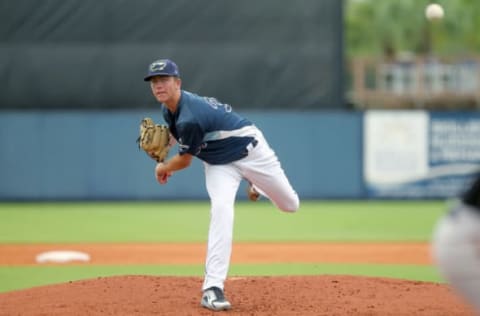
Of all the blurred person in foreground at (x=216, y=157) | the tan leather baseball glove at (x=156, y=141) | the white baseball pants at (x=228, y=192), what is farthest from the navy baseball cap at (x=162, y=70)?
the white baseball pants at (x=228, y=192)

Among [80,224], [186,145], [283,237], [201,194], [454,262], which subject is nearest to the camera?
[454,262]

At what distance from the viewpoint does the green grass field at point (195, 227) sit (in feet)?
28.2

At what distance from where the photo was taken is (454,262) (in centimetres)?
378

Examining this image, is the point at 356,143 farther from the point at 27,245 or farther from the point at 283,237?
the point at 27,245

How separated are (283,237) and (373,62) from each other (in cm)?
949

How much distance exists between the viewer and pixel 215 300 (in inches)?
229

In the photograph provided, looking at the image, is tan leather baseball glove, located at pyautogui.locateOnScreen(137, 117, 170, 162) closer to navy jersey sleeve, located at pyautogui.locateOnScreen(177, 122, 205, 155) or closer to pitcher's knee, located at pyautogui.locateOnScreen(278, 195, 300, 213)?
navy jersey sleeve, located at pyautogui.locateOnScreen(177, 122, 205, 155)

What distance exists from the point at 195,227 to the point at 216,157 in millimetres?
6722

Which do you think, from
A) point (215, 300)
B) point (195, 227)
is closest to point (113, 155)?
point (195, 227)

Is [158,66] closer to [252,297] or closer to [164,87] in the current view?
[164,87]

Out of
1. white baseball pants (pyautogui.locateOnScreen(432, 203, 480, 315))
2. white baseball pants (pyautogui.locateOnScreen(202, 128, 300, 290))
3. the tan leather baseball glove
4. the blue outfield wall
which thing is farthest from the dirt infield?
the blue outfield wall

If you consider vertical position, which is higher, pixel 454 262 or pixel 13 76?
pixel 13 76

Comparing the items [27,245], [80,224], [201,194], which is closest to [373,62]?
[201,194]

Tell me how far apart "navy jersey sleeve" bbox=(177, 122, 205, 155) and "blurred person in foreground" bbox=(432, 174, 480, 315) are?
2.42 metres
